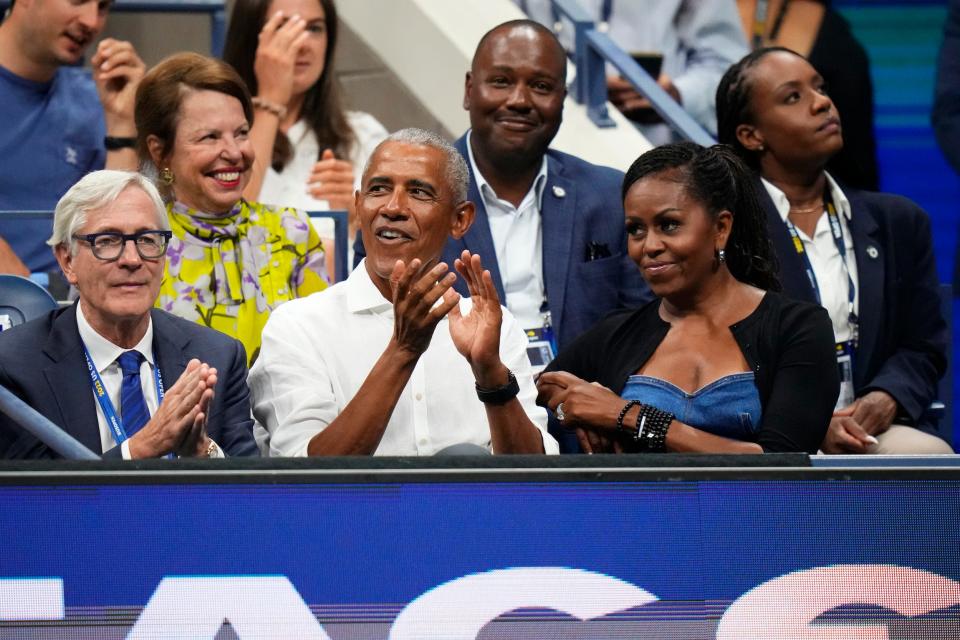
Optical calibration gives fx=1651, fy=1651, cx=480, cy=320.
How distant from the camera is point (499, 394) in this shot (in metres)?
3.70

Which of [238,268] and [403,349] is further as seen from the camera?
[238,268]

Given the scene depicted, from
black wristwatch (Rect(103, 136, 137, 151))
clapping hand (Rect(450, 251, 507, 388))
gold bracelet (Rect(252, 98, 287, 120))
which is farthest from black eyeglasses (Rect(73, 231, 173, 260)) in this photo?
gold bracelet (Rect(252, 98, 287, 120))

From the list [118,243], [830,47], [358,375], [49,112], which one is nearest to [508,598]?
[358,375]

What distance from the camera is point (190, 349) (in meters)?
3.96

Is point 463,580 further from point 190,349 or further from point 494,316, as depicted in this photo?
point 190,349

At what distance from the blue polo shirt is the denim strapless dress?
7.82 feet

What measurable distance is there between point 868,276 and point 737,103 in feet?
2.15

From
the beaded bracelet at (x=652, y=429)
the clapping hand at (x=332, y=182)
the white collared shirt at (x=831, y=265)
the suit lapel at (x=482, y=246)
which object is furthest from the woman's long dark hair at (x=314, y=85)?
the beaded bracelet at (x=652, y=429)

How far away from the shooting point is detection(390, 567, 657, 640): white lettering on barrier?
2.88 meters

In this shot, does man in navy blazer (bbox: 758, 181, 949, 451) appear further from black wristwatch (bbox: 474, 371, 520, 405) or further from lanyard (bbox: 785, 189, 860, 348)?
black wristwatch (bbox: 474, 371, 520, 405)

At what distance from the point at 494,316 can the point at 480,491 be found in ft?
2.96

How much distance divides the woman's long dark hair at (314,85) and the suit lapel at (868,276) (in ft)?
6.05

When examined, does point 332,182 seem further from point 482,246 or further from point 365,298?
point 365,298

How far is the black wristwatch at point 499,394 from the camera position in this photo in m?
3.70
